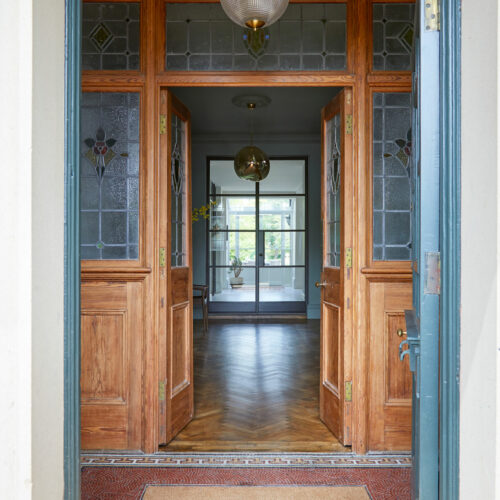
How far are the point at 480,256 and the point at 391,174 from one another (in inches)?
74.1

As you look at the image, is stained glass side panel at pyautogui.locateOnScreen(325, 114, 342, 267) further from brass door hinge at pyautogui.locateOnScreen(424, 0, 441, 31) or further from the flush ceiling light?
brass door hinge at pyautogui.locateOnScreen(424, 0, 441, 31)

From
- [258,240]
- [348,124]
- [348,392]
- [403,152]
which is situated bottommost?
[348,392]

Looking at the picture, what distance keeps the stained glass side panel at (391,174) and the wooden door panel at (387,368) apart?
10.0 inches

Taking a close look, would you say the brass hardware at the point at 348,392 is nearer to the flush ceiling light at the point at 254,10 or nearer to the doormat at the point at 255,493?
the doormat at the point at 255,493

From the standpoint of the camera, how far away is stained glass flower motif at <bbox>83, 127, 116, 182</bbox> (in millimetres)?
2943

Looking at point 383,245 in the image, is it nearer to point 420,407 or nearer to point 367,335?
point 367,335

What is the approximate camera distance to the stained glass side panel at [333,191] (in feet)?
10.5

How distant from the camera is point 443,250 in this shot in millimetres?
1300

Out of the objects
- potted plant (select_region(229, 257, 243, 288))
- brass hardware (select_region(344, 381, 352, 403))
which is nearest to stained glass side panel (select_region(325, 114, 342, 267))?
brass hardware (select_region(344, 381, 352, 403))

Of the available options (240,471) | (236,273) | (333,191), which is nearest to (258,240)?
(236,273)

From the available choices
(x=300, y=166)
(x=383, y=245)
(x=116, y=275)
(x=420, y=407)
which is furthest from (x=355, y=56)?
(x=300, y=166)

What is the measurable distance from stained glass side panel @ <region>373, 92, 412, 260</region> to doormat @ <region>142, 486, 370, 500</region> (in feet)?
4.48
